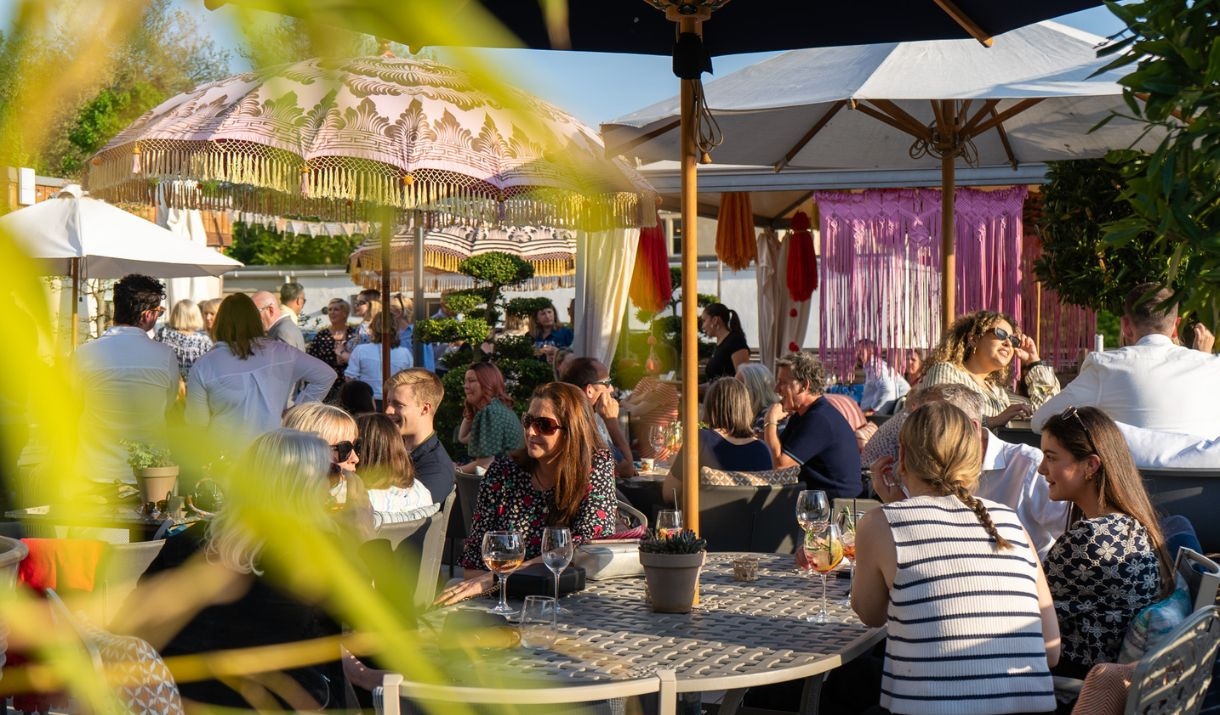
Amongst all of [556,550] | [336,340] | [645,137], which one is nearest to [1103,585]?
[556,550]

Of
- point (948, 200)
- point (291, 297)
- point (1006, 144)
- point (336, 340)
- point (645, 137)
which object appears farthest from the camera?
point (336, 340)

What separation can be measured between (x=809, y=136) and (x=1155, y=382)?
3706 mm

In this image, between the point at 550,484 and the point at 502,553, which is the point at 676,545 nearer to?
the point at 502,553

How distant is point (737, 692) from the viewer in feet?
10.8

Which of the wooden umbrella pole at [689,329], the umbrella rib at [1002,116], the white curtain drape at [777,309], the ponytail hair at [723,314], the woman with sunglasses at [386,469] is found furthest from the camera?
the white curtain drape at [777,309]

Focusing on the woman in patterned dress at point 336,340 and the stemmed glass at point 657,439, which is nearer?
the stemmed glass at point 657,439

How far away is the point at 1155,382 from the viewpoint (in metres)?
5.09

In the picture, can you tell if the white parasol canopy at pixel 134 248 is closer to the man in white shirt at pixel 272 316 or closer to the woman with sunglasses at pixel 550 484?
the man in white shirt at pixel 272 316

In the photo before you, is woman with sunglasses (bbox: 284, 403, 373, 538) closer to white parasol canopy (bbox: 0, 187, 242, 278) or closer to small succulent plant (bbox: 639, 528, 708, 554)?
white parasol canopy (bbox: 0, 187, 242, 278)

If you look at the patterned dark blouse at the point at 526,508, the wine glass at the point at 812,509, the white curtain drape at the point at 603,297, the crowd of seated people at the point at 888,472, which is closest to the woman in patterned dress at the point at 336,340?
the white curtain drape at the point at 603,297

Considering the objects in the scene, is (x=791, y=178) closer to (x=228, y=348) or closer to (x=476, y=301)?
(x=476, y=301)

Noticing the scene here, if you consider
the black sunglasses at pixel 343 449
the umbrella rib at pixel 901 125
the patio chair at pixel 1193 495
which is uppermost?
the umbrella rib at pixel 901 125

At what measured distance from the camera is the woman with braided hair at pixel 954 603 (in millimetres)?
2904

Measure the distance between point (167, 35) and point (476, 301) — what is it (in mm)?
10961
